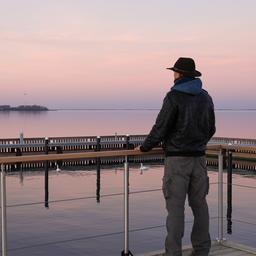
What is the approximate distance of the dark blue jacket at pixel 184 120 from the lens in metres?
4.09

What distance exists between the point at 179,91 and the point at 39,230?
10.7 meters

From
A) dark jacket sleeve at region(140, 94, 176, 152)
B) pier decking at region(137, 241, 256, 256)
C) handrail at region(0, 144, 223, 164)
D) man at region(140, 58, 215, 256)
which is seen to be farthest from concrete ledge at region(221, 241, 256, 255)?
dark jacket sleeve at region(140, 94, 176, 152)

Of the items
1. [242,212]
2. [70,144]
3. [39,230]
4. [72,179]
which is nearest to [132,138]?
[70,144]

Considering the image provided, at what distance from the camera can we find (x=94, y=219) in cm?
1567

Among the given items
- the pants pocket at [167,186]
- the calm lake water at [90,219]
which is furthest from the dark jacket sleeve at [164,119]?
the calm lake water at [90,219]

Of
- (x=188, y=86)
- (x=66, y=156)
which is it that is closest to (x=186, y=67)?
(x=188, y=86)

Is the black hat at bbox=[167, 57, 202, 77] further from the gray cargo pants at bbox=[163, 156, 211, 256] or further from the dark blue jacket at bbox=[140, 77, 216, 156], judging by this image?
the gray cargo pants at bbox=[163, 156, 211, 256]

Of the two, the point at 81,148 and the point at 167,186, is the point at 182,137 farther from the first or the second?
the point at 81,148

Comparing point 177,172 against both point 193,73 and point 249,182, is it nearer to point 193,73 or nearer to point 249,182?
point 193,73

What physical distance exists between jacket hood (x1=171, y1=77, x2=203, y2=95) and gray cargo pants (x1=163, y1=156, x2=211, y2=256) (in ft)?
1.89

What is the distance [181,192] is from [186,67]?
1089 millimetres

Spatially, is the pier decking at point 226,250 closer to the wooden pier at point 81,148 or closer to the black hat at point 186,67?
the black hat at point 186,67

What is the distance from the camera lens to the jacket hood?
13.5 feet

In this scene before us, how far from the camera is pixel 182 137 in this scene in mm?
4133
